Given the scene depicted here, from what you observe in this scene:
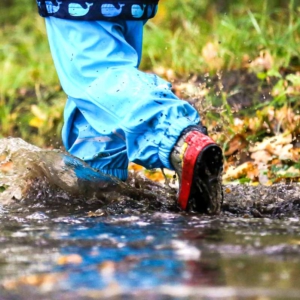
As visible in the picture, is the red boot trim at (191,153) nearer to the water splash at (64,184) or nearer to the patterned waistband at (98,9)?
the water splash at (64,184)

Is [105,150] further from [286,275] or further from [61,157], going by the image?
[286,275]

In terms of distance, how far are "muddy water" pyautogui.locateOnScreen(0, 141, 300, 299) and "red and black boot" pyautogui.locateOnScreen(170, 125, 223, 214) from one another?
73 mm

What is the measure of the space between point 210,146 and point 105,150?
70 centimetres

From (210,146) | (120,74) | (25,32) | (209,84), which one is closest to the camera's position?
(210,146)

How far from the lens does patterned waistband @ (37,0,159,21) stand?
3055 millimetres

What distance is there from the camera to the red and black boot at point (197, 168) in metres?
2.71

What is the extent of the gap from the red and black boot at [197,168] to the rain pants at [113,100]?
0.16ft

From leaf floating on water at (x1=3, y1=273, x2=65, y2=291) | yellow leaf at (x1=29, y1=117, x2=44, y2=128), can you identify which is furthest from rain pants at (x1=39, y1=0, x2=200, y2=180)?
yellow leaf at (x1=29, y1=117, x2=44, y2=128)

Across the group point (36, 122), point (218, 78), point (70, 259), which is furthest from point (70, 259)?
point (36, 122)

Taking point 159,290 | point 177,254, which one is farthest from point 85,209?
point 159,290

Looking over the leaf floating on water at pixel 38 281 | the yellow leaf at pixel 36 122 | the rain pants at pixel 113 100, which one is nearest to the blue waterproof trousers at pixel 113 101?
the rain pants at pixel 113 100

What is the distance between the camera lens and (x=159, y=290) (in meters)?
1.90

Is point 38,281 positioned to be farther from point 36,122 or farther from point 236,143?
point 36,122

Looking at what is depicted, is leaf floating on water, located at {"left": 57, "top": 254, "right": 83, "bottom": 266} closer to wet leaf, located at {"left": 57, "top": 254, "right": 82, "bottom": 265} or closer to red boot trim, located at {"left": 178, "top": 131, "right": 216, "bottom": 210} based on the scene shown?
wet leaf, located at {"left": 57, "top": 254, "right": 82, "bottom": 265}
